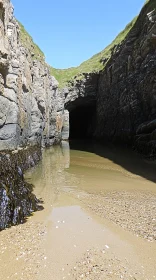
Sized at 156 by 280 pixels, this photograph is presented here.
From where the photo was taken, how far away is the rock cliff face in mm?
23156

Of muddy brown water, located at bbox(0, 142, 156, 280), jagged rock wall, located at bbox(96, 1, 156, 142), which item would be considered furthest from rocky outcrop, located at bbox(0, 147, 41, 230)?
jagged rock wall, located at bbox(96, 1, 156, 142)

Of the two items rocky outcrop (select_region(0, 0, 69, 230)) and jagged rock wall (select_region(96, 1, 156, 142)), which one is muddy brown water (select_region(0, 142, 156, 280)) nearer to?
rocky outcrop (select_region(0, 0, 69, 230))

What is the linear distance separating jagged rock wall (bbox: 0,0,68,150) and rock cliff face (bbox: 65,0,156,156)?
9774mm

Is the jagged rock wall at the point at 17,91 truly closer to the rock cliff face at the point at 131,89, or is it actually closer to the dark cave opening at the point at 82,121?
the rock cliff face at the point at 131,89

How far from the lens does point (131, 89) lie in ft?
92.3

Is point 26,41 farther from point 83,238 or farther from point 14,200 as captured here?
point 83,238

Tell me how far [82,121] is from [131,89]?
31591 mm

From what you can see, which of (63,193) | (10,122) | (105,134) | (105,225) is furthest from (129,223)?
(105,134)

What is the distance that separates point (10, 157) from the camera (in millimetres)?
13203

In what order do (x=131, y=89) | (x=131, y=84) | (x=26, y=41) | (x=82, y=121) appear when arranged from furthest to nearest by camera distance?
(x=82, y=121) < (x=131, y=84) < (x=131, y=89) < (x=26, y=41)

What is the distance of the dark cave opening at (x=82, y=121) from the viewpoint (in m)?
50.4

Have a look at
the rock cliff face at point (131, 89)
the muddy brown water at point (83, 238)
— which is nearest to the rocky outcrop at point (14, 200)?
the muddy brown water at point (83, 238)

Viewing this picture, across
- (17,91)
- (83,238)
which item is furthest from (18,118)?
(83,238)

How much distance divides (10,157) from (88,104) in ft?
115
